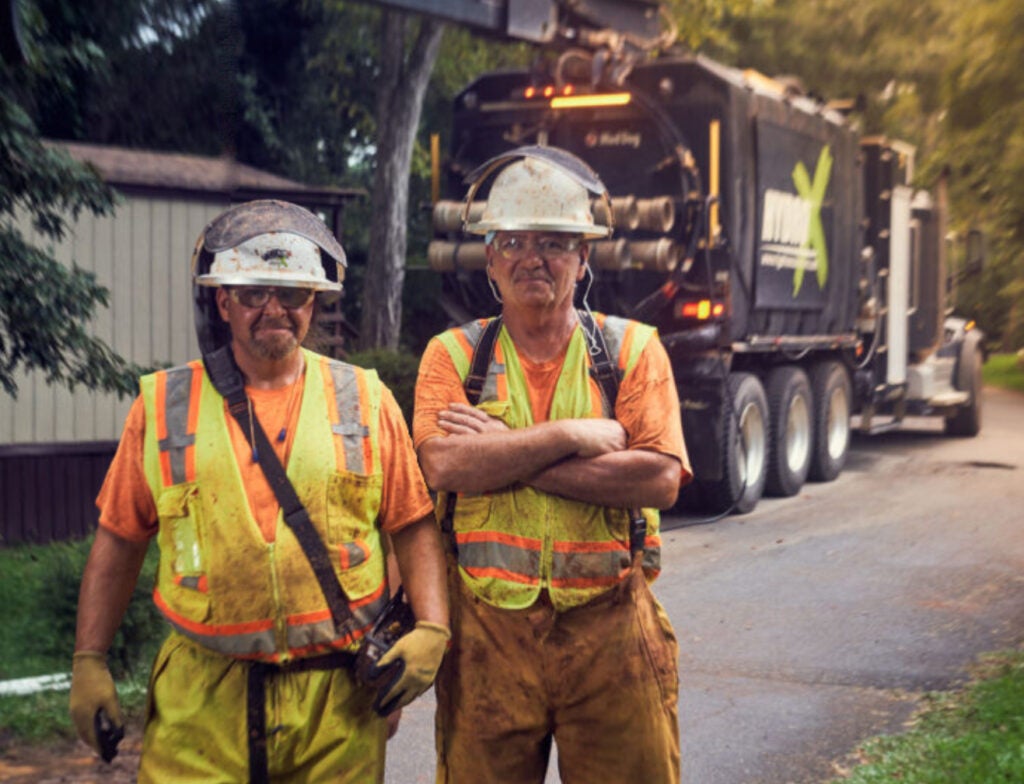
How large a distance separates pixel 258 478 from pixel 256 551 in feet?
0.51

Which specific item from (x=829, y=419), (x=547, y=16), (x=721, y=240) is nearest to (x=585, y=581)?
(x=547, y=16)

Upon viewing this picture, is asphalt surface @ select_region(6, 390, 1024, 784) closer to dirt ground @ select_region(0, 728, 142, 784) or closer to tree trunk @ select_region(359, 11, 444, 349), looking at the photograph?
dirt ground @ select_region(0, 728, 142, 784)

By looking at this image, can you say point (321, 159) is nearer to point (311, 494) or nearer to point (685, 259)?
point (685, 259)

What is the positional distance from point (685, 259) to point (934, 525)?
2.79 m

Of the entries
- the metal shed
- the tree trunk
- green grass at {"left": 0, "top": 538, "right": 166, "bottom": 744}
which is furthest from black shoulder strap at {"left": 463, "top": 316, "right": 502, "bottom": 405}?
the tree trunk

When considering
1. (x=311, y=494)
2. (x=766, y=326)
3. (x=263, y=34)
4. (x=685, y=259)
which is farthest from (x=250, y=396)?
(x=263, y=34)

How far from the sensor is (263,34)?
22.7 metres

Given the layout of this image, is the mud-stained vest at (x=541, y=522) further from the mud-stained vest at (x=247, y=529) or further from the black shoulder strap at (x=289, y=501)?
the black shoulder strap at (x=289, y=501)

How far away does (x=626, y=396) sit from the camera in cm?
356

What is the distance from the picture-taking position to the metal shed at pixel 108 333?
11031 millimetres

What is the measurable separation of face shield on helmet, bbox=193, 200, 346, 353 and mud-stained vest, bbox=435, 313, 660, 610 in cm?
47

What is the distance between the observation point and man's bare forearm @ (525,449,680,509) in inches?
136

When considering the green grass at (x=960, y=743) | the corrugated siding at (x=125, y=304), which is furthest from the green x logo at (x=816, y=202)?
the green grass at (x=960, y=743)

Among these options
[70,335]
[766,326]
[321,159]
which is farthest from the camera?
[321,159]
